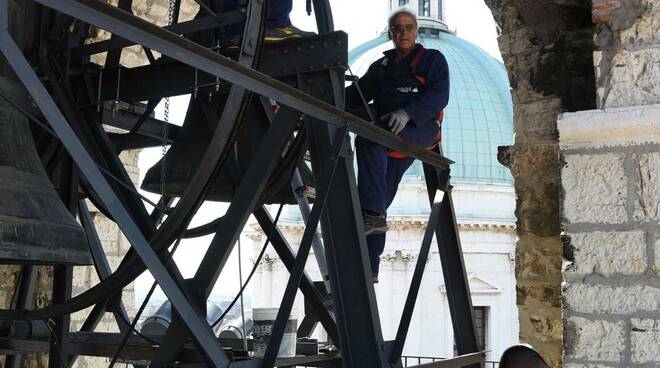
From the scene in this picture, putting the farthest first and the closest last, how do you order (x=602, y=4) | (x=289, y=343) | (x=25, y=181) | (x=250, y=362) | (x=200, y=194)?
(x=602, y=4) < (x=289, y=343) < (x=200, y=194) < (x=250, y=362) < (x=25, y=181)

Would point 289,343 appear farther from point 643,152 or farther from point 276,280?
point 276,280

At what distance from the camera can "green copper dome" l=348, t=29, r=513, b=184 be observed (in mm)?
29234

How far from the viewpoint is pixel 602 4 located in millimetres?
3986

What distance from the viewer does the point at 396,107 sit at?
422cm

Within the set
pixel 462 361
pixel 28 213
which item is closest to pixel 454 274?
pixel 462 361

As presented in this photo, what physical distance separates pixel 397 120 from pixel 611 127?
86 cm

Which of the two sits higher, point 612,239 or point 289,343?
point 612,239

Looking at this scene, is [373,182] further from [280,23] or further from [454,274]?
[280,23]

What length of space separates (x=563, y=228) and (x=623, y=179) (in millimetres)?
317

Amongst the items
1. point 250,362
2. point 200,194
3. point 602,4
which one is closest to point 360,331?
point 250,362

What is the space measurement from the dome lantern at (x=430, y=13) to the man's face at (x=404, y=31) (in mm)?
28190

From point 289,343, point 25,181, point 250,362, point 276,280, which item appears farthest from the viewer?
point 276,280

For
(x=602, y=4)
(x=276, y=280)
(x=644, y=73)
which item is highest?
(x=602, y=4)

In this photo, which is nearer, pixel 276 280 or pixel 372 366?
pixel 372 366
